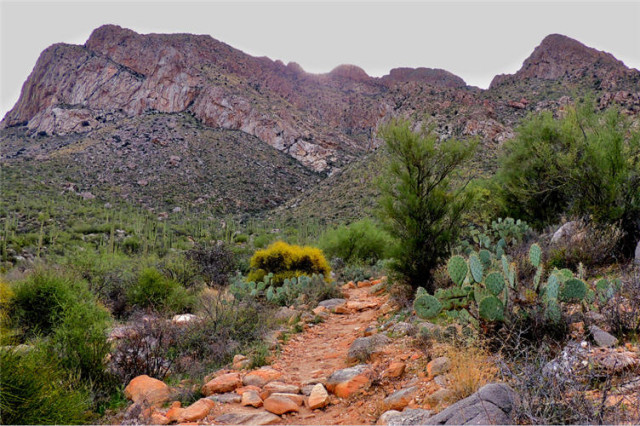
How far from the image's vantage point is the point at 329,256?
18062 millimetres

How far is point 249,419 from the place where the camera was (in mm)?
3555

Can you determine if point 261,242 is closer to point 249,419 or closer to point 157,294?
point 157,294

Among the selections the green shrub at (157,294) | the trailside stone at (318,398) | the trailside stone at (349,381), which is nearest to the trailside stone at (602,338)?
the trailside stone at (349,381)

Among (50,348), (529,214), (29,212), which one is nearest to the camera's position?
(50,348)

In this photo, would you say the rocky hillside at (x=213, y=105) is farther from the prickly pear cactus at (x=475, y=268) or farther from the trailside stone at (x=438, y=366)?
the trailside stone at (x=438, y=366)

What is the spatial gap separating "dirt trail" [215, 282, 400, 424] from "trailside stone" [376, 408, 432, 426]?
22cm

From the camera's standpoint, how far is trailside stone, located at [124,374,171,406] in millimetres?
3980

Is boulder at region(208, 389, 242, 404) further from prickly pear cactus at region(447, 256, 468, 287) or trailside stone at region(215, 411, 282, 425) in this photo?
prickly pear cactus at region(447, 256, 468, 287)

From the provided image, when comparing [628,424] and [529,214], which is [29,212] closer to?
[529,214]

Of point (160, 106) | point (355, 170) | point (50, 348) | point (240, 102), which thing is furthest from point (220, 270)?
point (160, 106)

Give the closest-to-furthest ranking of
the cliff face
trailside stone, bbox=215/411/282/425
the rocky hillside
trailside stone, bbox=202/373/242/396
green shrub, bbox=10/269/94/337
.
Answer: trailside stone, bbox=215/411/282/425
trailside stone, bbox=202/373/242/396
green shrub, bbox=10/269/94/337
the rocky hillside
the cliff face

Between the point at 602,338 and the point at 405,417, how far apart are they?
6.92ft

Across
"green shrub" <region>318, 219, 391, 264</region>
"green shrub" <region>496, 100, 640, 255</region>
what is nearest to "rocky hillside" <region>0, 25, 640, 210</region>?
"green shrub" <region>318, 219, 391, 264</region>

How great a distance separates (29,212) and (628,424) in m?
33.0
